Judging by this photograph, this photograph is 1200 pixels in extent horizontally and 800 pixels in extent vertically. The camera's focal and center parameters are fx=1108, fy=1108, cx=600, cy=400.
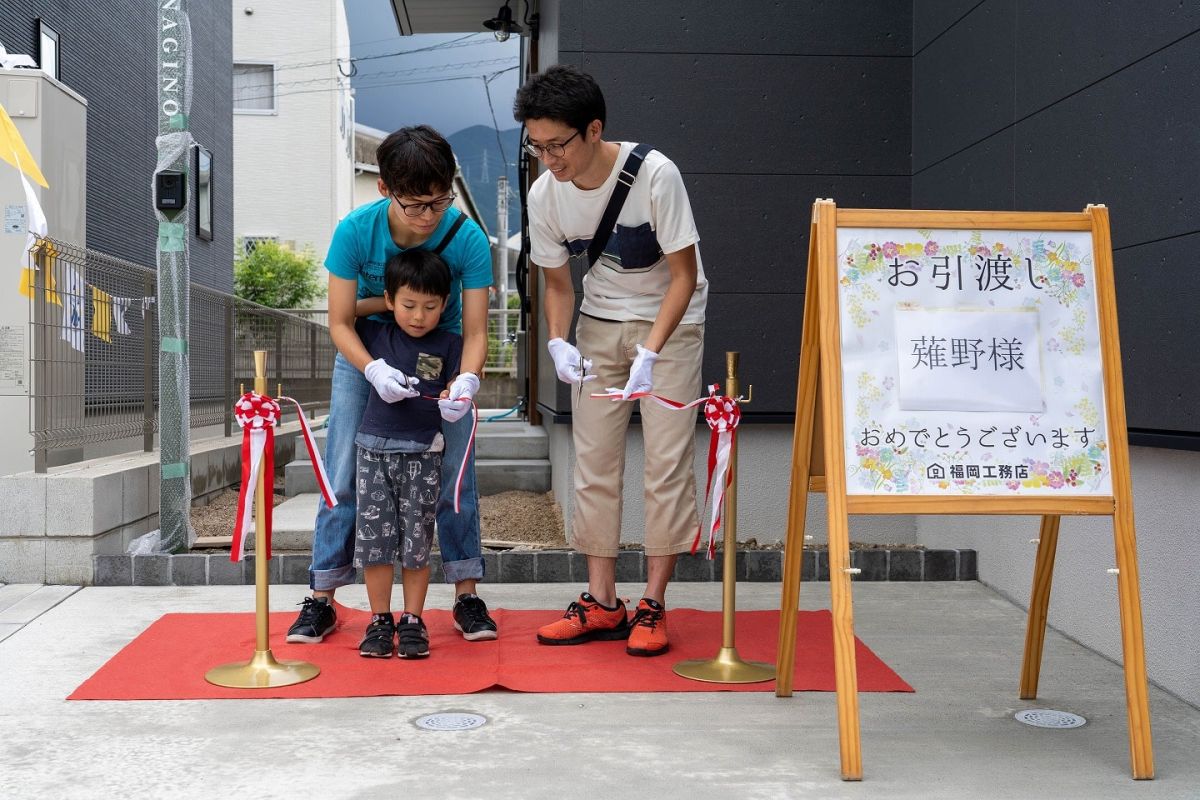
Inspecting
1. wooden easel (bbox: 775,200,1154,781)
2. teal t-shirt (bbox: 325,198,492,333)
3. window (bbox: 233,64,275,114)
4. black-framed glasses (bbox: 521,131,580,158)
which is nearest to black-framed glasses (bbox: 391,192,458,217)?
teal t-shirt (bbox: 325,198,492,333)

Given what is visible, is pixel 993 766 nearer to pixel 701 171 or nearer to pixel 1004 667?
pixel 1004 667

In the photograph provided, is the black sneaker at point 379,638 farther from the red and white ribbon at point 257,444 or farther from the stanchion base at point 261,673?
the red and white ribbon at point 257,444

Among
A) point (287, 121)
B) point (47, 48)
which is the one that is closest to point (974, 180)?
point (47, 48)

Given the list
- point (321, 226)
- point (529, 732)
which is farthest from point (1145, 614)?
point (321, 226)

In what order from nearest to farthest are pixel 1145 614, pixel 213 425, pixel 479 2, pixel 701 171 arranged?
1. pixel 1145 614
2. pixel 701 171
3. pixel 213 425
4. pixel 479 2

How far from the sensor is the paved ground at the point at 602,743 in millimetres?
2145

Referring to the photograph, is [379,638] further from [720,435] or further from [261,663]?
[720,435]

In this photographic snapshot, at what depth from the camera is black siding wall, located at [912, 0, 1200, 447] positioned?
109 inches

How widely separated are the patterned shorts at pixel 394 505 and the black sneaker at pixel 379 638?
167 millimetres

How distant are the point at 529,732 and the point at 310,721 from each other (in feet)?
1.68

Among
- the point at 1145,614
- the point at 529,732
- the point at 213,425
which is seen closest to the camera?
the point at 529,732

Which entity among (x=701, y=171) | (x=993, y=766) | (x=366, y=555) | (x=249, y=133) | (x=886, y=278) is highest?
(x=249, y=133)

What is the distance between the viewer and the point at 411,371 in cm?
309

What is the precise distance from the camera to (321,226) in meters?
23.2
